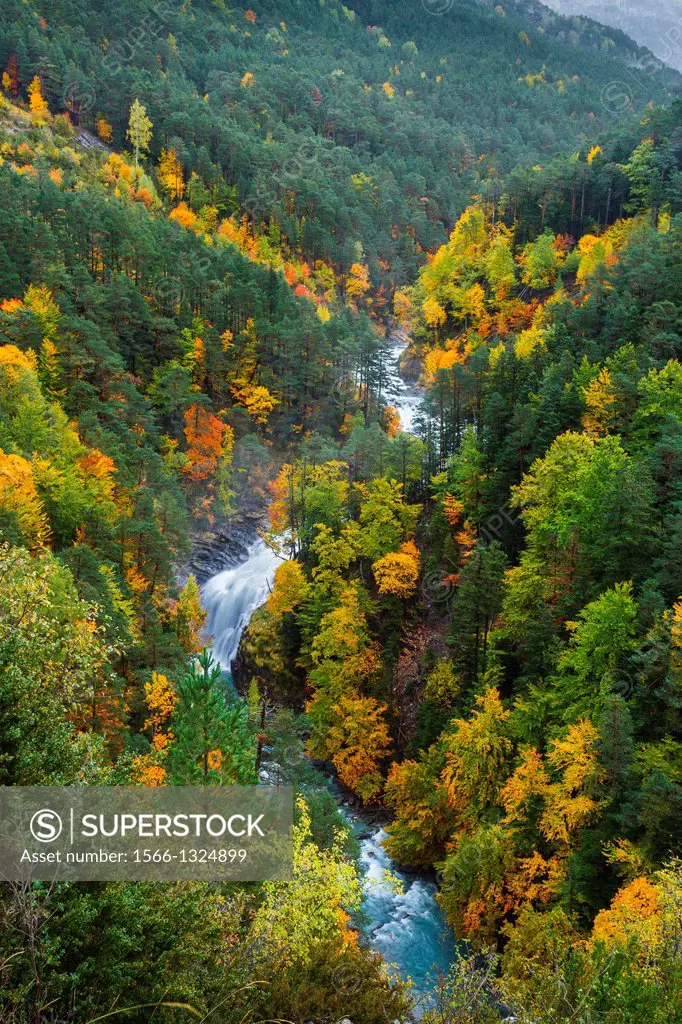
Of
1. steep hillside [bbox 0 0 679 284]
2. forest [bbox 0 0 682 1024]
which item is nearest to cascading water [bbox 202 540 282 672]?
forest [bbox 0 0 682 1024]

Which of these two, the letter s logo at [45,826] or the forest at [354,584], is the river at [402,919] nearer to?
Answer: the forest at [354,584]

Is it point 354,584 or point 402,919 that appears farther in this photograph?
point 354,584

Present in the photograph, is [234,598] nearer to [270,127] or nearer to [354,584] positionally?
[354,584]

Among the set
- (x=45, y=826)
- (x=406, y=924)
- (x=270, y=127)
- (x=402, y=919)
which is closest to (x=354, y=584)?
A: (x=402, y=919)

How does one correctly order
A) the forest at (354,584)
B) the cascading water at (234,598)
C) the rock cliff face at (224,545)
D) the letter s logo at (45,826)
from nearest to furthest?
1. the letter s logo at (45,826)
2. the forest at (354,584)
3. the cascading water at (234,598)
4. the rock cliff face at (224,545)

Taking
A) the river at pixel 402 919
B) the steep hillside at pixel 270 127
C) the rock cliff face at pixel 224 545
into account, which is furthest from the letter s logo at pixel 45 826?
the steep hillside at pixel 270 127

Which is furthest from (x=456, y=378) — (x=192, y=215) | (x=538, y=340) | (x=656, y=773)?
(x=192, y=215)
